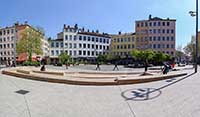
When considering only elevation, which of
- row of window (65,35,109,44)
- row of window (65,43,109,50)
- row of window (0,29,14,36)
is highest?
row of window (0,29,14,36)

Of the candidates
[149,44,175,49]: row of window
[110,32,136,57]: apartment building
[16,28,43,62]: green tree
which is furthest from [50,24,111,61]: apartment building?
[16,28,43,62]: green tree

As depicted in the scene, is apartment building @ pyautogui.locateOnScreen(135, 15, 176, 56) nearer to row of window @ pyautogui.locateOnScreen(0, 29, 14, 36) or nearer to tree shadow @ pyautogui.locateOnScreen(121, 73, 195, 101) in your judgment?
row of window @ pyautogui.locateOnScreen(0, 29, 14, 36)

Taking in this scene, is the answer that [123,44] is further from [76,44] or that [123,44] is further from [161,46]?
[76,44]

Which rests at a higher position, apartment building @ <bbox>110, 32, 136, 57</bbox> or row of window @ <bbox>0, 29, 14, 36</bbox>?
row of window @ <bbox>0, 29, 14, 36</bbox>

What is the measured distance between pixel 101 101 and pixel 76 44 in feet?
262

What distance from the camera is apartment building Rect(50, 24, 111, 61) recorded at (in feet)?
284

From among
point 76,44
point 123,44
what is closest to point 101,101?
Result: point 76,44

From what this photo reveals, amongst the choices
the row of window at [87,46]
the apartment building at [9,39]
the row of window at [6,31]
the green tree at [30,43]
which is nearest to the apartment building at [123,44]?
the row of window at [87,46]

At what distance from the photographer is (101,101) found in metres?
8.49

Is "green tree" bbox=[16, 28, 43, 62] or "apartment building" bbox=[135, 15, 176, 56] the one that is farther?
"apartment building" bbox=[135, 15, 176, 56]

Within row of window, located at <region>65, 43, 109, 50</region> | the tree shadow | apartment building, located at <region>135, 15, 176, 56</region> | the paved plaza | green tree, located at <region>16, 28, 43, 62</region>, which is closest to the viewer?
the paved plaza

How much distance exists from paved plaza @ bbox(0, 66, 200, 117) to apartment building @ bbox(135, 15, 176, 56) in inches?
3025

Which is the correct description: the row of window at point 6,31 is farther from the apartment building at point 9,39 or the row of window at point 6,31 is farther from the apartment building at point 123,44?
the apartment building at point 123,44

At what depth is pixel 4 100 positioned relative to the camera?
29.0 ft
